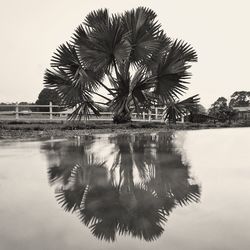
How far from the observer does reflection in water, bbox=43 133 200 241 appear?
79.4 inches

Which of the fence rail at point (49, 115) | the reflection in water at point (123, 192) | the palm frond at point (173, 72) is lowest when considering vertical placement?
the reflection in water at point (123, 192)

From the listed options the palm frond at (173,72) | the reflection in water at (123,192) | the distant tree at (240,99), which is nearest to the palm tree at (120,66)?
the palm frond at (173,72)

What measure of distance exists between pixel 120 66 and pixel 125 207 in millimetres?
13769

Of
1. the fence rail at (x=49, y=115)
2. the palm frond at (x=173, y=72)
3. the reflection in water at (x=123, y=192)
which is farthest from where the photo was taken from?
the fence rail at (x=49, y=115)

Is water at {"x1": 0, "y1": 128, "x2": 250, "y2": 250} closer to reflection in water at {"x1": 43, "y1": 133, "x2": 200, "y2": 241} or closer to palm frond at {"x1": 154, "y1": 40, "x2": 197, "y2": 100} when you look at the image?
reflection in water at {"x1": 43, "y1": 133, "x2": 200, "y2": 241}

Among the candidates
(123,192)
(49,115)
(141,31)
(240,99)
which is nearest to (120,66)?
(141,31)

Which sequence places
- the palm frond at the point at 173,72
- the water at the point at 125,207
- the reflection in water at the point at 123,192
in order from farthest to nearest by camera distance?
the palm frond at the point at 173,72, the reflection in water at the point at 123,192, the water at the point at 125,207

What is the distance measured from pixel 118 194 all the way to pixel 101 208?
437 mm

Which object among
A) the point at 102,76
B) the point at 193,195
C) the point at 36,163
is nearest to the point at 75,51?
the point at 102,76

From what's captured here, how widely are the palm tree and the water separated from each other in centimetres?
1022

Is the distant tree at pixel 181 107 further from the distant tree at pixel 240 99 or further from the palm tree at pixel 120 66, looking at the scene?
the distant tree at pixel 240 99

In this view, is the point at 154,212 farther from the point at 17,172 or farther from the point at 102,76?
the point at 102,76

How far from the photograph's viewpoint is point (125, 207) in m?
2.38

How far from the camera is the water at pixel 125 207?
69.6 inches
